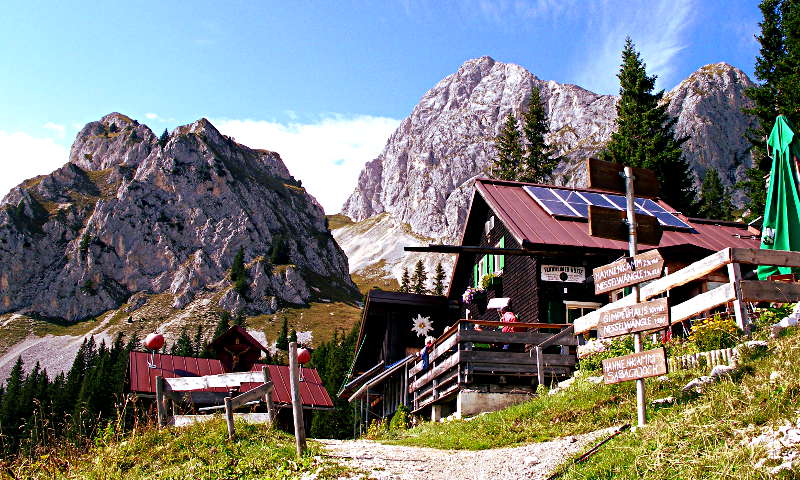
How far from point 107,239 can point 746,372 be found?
626ft

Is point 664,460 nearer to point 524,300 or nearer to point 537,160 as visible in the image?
point 524,300

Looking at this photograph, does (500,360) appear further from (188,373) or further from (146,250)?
(146,250)

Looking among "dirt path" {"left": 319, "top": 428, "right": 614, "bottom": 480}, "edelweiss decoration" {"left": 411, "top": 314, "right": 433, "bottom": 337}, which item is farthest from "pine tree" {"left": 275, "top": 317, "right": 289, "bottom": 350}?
"dirt path" {"left": 319, "top": 428, "right": 614, "bottom": 480}

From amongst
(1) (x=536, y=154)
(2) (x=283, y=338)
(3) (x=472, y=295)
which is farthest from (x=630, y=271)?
(2) (x=283, y=338)

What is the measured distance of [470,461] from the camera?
11656 mm

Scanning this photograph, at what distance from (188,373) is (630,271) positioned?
21051mm

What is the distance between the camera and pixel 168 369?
28703mm

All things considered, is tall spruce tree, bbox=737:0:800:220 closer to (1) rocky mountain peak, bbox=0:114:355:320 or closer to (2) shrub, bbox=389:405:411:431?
(2) shrub, bbox=389:405:411:431

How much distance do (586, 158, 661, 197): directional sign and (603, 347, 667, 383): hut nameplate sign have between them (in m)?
2.99

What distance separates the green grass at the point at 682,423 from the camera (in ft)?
26.8

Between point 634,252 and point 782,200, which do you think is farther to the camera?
point 782,200

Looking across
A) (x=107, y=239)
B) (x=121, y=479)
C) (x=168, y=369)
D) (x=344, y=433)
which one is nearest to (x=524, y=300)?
(x=168, y=369)

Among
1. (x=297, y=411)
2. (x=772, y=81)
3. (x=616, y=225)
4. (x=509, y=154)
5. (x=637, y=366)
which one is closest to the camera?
(x=637, y=366)

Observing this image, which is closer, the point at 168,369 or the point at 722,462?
the point at 722,462
